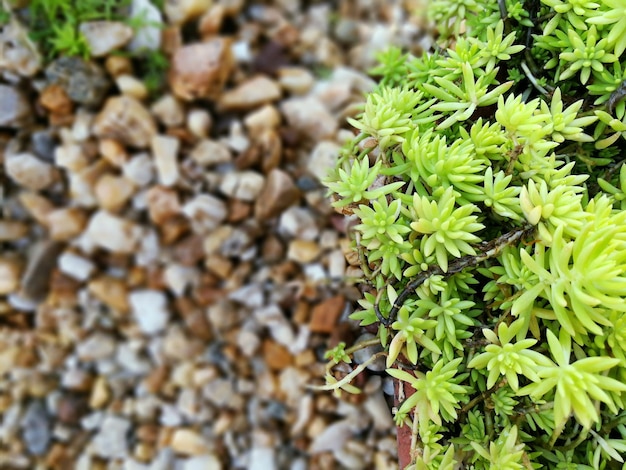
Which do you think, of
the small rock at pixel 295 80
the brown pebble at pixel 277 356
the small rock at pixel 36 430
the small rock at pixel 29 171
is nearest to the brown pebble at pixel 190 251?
the brown pebble at pixel 277 356

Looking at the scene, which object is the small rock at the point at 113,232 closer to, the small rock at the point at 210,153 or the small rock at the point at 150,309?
the small rock at the point at 150,309

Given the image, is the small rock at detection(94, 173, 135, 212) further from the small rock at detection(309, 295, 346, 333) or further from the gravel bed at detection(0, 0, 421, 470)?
the small rock at detection(309, 295, 346, 333)

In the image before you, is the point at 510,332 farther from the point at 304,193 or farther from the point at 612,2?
the point at 304,193

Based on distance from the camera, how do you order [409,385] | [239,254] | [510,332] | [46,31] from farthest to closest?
[239,254] < [46,31] < [409,385] < [510,332]

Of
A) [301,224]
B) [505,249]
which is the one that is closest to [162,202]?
[301,224]

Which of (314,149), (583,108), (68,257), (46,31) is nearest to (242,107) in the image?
(314,149)

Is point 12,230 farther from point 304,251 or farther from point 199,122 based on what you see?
point 304,251
